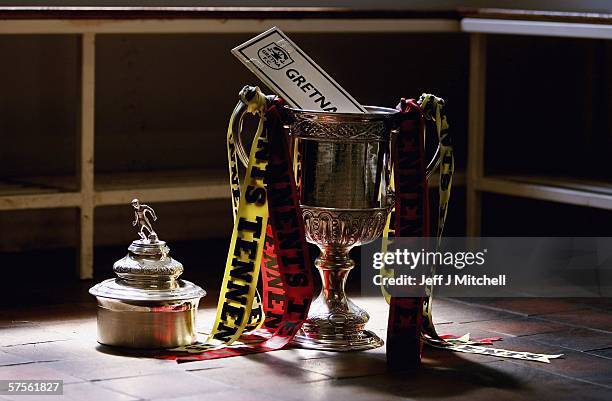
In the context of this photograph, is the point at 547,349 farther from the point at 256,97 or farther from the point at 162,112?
the point at 162,112

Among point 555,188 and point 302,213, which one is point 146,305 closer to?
point 302,213

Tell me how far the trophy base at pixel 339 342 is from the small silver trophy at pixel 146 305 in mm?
A: 300

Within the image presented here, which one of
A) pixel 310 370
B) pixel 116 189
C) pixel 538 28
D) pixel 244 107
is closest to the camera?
pixel 310 370

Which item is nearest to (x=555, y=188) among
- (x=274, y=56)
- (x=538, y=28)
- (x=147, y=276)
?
(x=538, y=28)

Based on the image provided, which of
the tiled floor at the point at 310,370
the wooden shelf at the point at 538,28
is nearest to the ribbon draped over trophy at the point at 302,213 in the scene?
the tiled floor at the point at 310,370

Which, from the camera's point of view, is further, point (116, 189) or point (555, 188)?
point (555, 188)

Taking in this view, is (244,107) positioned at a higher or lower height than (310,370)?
higher

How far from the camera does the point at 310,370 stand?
10.3 ft

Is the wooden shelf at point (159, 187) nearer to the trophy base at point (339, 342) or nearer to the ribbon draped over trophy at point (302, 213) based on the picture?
the ribbon draped over trophy at point (302, 213)

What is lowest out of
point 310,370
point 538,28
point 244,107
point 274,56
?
point 310,370

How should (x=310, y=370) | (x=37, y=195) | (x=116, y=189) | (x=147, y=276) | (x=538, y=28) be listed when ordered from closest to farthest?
(x=310, y=370) < (x=147, y=276) < (x=37, y=195) < (x=116, y=189) < (x=538, y=28)

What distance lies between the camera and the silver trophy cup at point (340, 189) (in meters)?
3.33

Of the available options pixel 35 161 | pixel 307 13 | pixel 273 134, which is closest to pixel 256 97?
pixel 273 134

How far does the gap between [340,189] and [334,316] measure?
34 centimetres
